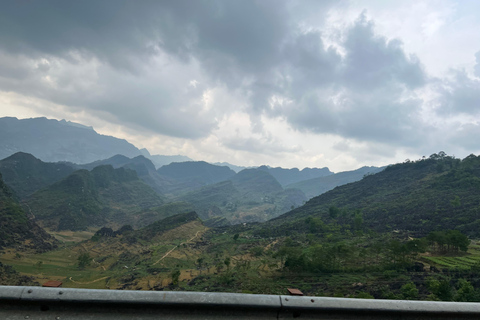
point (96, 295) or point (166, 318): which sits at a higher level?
point (96, 295)

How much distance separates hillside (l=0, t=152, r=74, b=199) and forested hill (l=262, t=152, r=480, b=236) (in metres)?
165

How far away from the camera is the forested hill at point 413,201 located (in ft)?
192

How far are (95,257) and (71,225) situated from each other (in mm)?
56424

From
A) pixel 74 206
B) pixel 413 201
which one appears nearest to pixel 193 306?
pixel 413 201

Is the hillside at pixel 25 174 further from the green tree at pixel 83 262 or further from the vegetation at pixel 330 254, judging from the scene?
the green tree at pixel 83 262

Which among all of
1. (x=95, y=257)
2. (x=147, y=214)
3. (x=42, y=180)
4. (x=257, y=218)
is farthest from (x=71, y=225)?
(x=257, y=218)

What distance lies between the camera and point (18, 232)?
65875 millimetres

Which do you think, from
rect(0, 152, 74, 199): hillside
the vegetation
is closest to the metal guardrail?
the vegetation

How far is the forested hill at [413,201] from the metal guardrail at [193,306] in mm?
62863

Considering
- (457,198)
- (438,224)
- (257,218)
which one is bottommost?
(257,218)

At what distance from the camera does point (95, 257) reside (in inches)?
2618

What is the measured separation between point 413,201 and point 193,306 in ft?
297

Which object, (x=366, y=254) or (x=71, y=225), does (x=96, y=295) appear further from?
(x=71, y=225)

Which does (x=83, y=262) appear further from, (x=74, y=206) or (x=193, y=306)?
(x=74, y=206)
